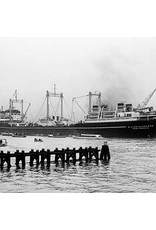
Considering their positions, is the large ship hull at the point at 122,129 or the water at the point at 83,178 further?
the large ship hull at the point at 122,129

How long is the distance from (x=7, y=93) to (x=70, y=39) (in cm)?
331

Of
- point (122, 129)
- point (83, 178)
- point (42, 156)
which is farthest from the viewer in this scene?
point (122, 129)

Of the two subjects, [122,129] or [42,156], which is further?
[122,129]

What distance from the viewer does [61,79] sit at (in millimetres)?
12773

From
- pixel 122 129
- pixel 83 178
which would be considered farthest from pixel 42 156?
pixel 122 129

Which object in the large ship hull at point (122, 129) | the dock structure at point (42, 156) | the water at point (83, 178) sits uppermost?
the large ship hull at point (122, 129)

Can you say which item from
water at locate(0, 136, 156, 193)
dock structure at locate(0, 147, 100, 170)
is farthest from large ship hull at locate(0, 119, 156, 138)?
water at locate(0, 136, 156, 193)

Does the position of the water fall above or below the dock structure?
below

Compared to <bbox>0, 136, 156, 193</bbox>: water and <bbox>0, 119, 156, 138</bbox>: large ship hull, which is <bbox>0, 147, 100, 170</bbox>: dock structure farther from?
<bbox>0, 119, 156, 138</bbox>: large ship hull

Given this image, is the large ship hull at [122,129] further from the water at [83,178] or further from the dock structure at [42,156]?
the water at [83,178]

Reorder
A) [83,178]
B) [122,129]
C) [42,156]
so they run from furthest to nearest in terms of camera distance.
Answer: [122,129] → [42,156] → [83,178]

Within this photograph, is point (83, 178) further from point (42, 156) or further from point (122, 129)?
point (122, 129)

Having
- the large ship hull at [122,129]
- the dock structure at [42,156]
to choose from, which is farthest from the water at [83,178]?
the large ship hull at [122,129]
